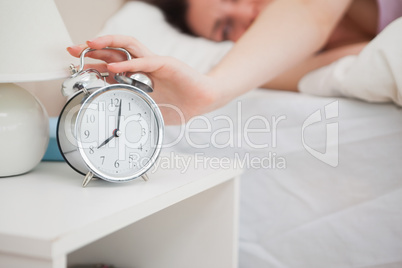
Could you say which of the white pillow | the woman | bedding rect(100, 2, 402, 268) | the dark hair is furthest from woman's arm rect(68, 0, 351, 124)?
the dark hair

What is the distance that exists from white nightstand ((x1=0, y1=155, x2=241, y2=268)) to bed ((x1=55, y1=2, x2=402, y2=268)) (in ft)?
0.83

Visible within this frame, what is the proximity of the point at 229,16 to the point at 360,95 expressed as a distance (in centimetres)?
84

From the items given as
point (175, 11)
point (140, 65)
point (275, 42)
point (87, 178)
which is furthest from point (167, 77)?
point (175, 11)

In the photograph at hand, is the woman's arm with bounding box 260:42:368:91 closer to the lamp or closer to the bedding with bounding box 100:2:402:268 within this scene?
the bedding with bounding box 100:2:402:268

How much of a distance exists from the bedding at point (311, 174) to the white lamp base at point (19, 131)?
1.48 feet

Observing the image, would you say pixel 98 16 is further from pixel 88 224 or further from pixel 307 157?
pixel 88 224

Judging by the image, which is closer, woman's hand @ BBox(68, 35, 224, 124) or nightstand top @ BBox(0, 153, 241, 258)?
nightstand top @ BBox(0, 153, 241, 258)

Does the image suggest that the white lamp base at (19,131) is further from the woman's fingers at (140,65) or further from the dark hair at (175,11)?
the dark hair at (175,11)

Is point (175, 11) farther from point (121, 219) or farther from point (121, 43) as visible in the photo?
point (121, 219)

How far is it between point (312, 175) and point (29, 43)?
0.70 meters

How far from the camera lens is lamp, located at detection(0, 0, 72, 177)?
0.74m

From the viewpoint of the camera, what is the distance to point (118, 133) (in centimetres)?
77

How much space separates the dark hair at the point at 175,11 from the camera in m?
1.79

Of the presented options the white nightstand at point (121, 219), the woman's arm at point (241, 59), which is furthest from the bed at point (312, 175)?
the white nightstand at point (121, 219)
